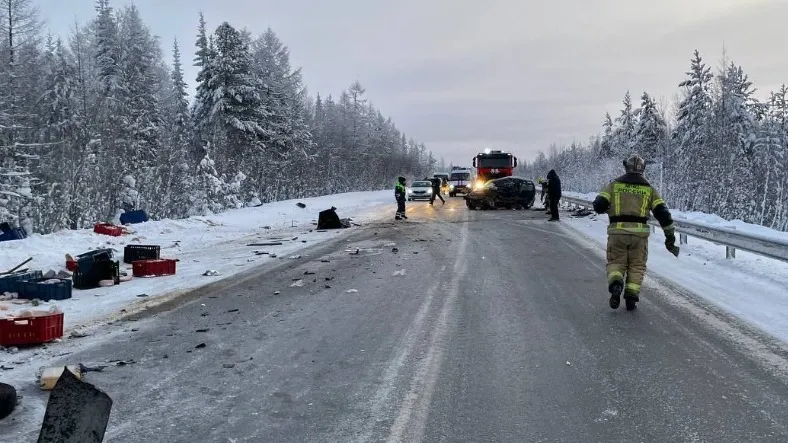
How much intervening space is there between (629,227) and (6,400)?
6524 mm

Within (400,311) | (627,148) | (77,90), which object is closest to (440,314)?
(400,311)

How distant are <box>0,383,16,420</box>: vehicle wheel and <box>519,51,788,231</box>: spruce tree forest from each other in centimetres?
4005

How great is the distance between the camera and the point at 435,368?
4.50 m

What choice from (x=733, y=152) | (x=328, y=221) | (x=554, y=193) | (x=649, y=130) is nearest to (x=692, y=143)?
(x=733, y=152)

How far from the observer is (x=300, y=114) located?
169 ft

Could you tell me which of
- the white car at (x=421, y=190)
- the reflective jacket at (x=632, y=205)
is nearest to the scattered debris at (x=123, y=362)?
the reflective jacket at (x=632, y=205)

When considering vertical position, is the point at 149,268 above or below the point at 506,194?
below

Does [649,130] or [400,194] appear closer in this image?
[400,194]

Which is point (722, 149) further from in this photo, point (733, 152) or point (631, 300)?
point (631, 300)

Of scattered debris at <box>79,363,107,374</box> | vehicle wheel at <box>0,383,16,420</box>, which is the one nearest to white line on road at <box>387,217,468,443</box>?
vehicle wheel at <box>0,383,16,420</box>

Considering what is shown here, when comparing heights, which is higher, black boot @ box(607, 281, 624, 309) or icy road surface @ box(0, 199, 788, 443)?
black boot @ box(607, 281, 624, 309)

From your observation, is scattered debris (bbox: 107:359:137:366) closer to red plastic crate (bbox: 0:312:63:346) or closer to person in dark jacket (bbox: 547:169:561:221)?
red plastic crate (bbox: 0:312:63:346)

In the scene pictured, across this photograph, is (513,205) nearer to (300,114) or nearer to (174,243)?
(174,243)

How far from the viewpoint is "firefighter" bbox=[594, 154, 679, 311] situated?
21.4 ft
